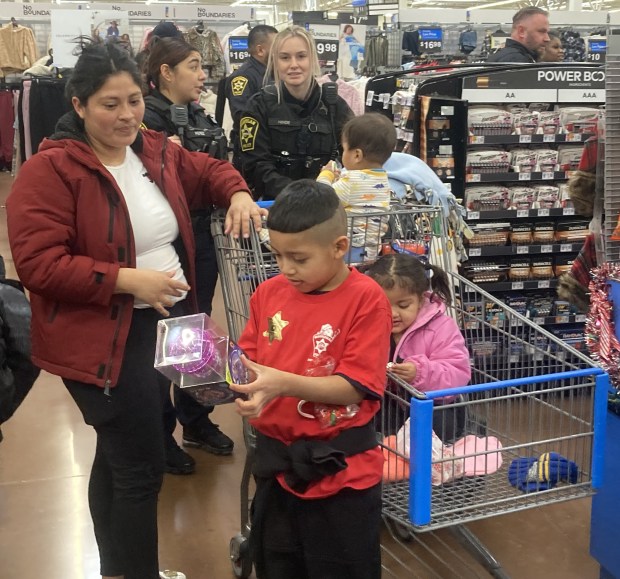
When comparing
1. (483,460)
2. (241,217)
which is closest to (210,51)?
(241,217)

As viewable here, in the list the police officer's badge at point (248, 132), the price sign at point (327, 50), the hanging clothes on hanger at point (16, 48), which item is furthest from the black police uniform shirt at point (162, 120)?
the hanging clothes on hanger at point (16, 48)

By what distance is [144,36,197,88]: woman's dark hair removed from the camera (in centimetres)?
335

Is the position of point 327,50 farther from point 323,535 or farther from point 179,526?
point 323,535

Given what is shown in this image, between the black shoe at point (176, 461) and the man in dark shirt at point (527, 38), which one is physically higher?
the man in dark shirt at point (527, 38)

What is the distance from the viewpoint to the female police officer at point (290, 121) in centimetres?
364

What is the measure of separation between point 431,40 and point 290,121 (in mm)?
6761

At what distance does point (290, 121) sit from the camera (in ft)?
12.0

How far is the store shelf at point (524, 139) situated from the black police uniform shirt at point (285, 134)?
44.5 inches

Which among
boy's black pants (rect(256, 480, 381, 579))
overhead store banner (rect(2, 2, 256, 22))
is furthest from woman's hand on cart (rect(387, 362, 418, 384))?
overhead store banner (rect(2, 2, 256, 22))

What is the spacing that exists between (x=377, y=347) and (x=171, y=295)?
59 cm

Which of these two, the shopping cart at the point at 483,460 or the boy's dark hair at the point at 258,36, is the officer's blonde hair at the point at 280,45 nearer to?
the shopping cart at the point at 483,460

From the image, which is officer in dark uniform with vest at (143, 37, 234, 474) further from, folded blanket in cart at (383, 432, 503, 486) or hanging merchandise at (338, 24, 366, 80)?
hanging merchandise at (338, 24, 366, 80)

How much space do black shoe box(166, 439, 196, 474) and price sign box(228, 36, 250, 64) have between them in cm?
640

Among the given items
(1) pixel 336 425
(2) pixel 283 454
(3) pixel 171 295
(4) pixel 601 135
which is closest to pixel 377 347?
(1) pixel 336 425
